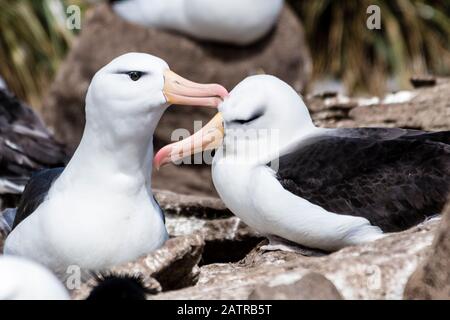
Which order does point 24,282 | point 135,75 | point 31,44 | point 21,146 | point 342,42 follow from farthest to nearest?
point 342,42 < point 31,44 < point 21,146 < point 135,75 < point 24,282

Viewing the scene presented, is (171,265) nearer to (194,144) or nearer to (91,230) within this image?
(91,230)

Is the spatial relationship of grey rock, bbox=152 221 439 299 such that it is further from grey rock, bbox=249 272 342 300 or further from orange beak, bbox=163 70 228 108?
orange beak, bbox=163 70 228 108

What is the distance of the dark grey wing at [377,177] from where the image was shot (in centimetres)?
516

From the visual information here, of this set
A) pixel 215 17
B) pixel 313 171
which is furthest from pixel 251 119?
pixel 215 17

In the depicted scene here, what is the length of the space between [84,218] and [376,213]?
1290mm

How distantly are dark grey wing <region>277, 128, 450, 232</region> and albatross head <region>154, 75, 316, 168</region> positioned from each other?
196 mm

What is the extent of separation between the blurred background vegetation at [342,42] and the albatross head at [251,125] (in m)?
8.01

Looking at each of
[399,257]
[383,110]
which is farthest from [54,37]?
[399,257]

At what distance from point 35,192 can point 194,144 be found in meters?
0.78

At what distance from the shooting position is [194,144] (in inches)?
217

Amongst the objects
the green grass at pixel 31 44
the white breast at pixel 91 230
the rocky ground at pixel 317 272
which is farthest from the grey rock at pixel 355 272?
the green grass at pixel 31 44

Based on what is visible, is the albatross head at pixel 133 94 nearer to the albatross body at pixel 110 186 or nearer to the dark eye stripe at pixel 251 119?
the albatross body at pixel 110 186

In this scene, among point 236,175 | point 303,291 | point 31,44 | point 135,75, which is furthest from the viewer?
point 31,44
